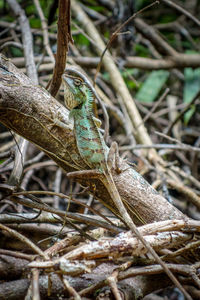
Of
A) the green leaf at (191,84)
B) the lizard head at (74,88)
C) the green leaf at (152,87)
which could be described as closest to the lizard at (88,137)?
the lizard head at (74,88)

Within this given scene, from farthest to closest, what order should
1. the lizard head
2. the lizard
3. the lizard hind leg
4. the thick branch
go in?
the lizard head < the lizard hind leg < the lizard < the thick branch

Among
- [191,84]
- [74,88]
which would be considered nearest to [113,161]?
[74,88]

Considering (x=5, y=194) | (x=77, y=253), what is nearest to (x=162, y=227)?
(x=77, y=253)

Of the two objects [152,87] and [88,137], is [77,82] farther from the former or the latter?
[152,87]

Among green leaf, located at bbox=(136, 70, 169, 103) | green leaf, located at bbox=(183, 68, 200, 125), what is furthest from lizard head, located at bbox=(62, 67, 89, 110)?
green leaf, located at bbox=(183, 68, 200, 125)

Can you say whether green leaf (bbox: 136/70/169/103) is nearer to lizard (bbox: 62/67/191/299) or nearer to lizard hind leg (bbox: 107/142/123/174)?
lizard (bbox: 62/67/191/299)

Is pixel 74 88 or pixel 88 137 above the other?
pixel 74 88

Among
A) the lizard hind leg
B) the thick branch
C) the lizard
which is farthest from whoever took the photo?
the lizard hind leg

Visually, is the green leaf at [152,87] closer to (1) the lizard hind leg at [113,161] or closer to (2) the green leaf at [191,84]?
(2) the green leaf at [191,84]

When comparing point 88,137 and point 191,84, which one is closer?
point 88,137
